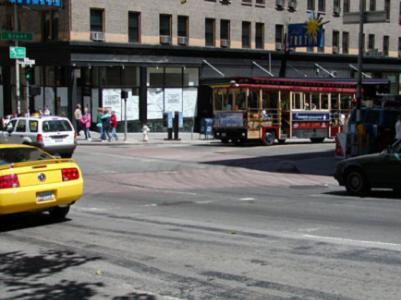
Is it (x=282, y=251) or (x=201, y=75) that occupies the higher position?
(x=201, y=75)

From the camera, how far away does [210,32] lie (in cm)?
4622

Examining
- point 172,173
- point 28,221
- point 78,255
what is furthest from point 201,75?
point 78,255

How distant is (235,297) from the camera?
243 inches

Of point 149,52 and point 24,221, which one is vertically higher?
point 149,52

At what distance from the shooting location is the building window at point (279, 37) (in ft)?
165

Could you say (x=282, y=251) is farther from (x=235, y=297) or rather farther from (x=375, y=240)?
(x=235, y=297)

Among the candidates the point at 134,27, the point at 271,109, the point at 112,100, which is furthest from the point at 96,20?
the point at 271,109

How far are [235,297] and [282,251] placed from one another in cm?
227

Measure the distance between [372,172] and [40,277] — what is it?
9750 mm

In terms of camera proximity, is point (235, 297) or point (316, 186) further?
point (316, 186)

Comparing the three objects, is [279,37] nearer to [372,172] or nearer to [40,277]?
[372,172]

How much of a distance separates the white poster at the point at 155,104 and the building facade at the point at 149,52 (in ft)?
0.23

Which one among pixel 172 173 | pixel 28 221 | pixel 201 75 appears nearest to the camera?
pixel 28 221

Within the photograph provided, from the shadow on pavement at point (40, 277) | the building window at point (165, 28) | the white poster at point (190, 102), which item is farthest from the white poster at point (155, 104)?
the shadow on pavement at point (40, 277)
